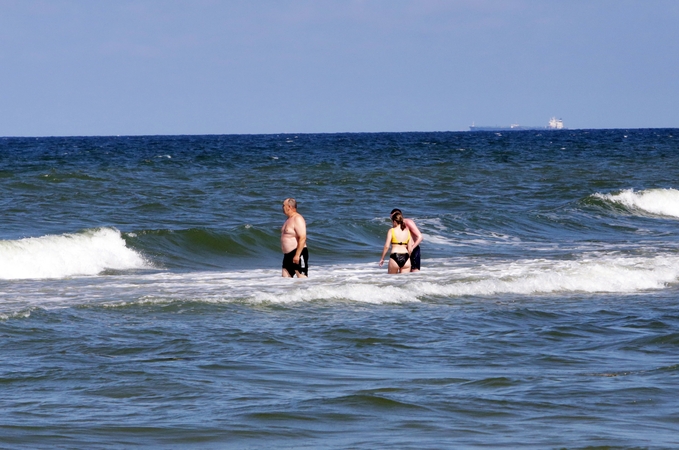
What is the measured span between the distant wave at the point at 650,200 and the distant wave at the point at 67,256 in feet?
49.3

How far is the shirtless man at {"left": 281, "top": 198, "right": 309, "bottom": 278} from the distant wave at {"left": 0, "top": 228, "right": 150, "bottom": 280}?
11.7 feet

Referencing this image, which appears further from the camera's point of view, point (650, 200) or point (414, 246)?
point (650, 200)

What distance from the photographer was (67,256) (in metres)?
16.0

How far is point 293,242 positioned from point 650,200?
17.5 metres

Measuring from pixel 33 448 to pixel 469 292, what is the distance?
7208mm

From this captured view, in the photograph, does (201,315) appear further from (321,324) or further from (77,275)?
(77,275)

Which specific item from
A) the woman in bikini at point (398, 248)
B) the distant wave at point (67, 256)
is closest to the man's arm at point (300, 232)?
the woman in bikini at point (398, 248)

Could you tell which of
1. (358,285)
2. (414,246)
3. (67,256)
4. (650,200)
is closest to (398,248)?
(414,246)

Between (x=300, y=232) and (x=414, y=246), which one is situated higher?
(x=300, y=232)

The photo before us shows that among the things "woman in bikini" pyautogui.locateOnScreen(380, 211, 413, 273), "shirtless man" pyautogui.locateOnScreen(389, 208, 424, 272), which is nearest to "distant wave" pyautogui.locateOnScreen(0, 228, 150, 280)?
"woman in bikini" pyautogui.locateOnScreen(380, 211, 413, 273)

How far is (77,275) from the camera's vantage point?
582 inches

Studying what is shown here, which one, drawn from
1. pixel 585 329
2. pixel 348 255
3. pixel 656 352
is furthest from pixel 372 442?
pixel 348 255

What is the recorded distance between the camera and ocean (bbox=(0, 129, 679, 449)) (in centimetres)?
596

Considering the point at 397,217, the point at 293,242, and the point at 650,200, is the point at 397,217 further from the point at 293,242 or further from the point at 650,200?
the point at 650,200
